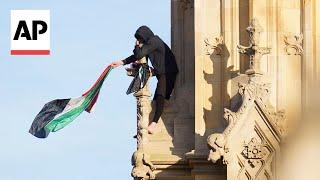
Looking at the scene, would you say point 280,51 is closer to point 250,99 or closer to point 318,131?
point 250,99

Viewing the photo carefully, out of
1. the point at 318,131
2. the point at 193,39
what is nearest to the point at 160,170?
the point at 193,39

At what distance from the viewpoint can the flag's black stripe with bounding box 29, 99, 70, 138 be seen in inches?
1483

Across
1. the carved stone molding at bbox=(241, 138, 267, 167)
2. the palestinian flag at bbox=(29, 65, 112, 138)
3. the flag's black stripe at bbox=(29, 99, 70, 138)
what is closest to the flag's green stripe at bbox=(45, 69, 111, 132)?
the palestinian flag at bbox=(29, 65, 112, 138)

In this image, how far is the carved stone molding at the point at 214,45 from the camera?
35.2 m

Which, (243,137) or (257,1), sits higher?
(257,1)

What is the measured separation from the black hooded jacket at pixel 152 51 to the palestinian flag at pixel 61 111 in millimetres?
1415

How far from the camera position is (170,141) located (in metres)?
35.9

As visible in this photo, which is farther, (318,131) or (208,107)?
(208,107)

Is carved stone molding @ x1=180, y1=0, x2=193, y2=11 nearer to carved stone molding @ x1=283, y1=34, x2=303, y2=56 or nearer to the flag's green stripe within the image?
the flag's green stripe

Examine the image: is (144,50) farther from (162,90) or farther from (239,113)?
(239,113)

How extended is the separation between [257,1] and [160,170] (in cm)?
397

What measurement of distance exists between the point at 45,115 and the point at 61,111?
353 millimetres

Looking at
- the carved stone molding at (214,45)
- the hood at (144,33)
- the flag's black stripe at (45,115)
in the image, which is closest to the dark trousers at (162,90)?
the hood at (144,33)

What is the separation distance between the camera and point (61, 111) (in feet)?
125
